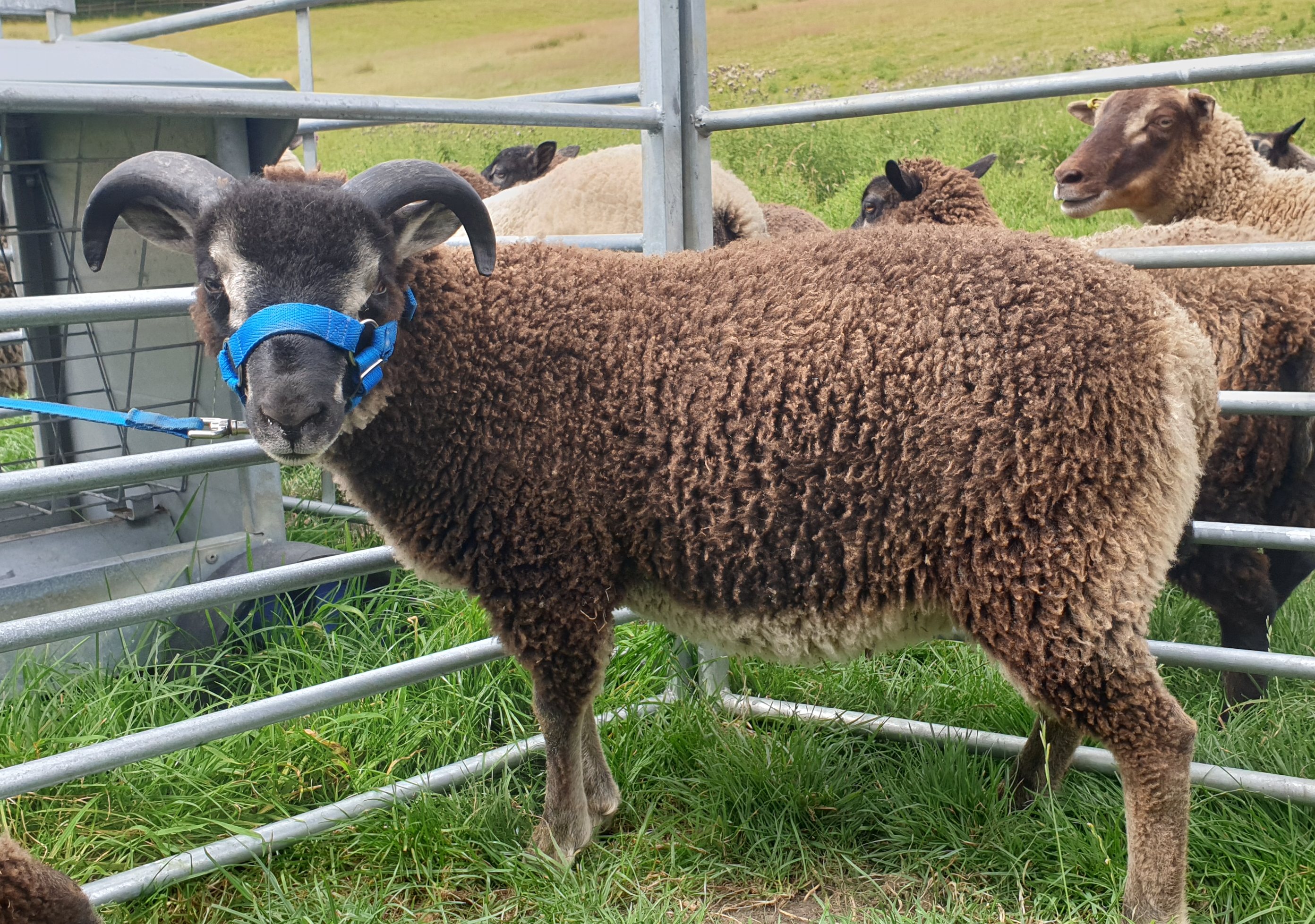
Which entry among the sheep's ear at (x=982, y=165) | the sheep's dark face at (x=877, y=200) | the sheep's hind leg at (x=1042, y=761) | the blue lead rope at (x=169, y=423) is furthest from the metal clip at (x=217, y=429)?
the sheep's ear at (x=982, y=165)

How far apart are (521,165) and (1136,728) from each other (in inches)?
293

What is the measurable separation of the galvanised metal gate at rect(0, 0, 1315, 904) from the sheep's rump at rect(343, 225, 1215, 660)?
1.36 feet

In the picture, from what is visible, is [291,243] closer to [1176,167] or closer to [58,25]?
[1176,167]

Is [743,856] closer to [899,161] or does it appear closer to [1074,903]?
[1074,903]

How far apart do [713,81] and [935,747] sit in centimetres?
1580

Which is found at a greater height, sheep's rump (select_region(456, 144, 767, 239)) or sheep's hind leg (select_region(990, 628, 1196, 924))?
sheep's rump (select_region(456, 144, 767, 239))

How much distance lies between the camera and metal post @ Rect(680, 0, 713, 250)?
3.11 metres

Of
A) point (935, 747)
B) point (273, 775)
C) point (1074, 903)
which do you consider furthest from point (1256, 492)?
point (273, 775)

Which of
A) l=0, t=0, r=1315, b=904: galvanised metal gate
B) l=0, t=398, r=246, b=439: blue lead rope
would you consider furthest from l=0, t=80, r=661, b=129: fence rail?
l=0, t=398, r=246, b=439: blue lead rope

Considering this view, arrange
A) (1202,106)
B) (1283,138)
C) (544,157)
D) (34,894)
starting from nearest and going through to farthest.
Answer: (34,894), (1202,106), (1283,138), (544,157)

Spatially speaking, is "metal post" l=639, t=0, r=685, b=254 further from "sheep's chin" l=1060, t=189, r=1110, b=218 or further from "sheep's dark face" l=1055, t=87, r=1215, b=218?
"sheep's chin" l=1060, t=189, r=1110, b=218

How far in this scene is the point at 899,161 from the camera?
598 cm

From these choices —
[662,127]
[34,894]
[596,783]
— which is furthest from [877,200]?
[34,894]

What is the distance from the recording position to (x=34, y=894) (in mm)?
1884
